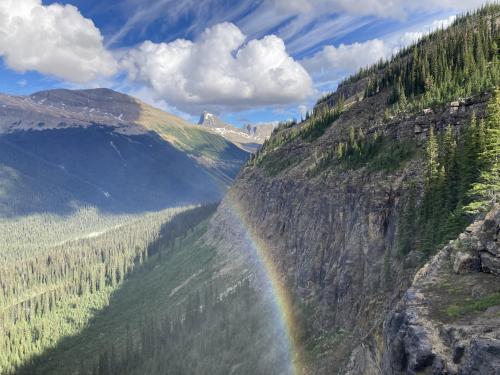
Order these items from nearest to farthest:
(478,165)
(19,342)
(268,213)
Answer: (478,165)
(268,213)
(19,342)

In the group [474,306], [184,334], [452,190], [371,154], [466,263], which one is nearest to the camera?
[474,306]

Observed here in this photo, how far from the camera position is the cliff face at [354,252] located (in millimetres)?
43844

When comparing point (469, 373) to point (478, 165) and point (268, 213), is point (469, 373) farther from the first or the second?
point (268, 213)

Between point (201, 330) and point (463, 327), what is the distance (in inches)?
3924

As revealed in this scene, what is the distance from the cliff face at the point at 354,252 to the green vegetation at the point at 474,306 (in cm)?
329

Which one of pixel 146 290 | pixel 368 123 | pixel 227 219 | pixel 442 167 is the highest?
pixel 368 123

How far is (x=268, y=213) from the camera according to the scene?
134750mm

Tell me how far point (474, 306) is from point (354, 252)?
142ft

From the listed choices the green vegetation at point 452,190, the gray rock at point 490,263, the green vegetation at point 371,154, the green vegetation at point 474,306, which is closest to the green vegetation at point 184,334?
the green vegetation at point 452,190

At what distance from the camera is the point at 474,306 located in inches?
961

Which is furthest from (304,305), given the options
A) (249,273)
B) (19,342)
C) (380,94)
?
(19,342)

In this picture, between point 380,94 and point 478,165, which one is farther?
point 380,94

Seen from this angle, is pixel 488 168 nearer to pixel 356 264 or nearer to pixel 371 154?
pixel 356 264

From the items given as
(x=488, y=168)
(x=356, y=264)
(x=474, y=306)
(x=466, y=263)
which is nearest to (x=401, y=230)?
(x=356, y=264)
